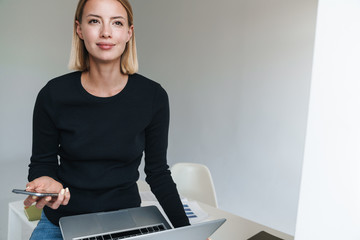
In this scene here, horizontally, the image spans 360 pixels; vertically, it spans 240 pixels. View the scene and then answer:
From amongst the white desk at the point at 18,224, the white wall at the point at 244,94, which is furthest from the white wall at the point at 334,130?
the white wall at the point at 244,94

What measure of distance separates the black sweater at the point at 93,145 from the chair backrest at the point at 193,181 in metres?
0.82

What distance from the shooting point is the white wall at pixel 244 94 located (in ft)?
8.70

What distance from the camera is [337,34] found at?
393mm

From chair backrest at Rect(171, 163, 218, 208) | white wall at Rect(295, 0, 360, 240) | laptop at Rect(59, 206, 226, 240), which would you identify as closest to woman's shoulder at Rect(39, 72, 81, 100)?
laptop at Rect(59, 206, 226, 240)

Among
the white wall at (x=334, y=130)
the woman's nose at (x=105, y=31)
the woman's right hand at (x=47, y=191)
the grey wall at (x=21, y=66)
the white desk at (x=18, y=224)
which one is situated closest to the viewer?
the white wall at (x=334, y=130)

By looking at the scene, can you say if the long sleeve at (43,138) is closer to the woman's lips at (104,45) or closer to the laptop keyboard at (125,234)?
the woman's lips at (104,45)

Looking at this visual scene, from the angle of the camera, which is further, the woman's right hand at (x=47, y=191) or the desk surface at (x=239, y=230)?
the desk surface at (x=239, y=230)

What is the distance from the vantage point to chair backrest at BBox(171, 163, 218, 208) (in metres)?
1.94

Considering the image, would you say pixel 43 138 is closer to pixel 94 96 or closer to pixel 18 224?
pixel 94 96

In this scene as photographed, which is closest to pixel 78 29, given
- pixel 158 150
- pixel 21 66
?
pixel 158 150

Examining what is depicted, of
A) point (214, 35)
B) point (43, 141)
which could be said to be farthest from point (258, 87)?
point (43, 141)

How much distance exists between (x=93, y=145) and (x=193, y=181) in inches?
39.3

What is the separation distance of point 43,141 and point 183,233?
621 mm

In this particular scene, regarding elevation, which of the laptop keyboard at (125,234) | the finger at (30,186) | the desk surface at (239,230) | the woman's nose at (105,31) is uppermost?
the woman's nose at (105,31)
